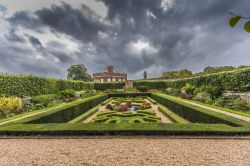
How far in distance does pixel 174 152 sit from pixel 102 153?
1747 mm

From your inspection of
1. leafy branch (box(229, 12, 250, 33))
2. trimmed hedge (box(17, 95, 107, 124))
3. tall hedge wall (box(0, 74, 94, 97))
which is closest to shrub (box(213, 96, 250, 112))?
trimmed hedge (box(17, 95, 107, 124))

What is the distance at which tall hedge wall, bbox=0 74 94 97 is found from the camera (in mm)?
14455

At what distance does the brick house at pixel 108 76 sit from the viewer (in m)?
59.7

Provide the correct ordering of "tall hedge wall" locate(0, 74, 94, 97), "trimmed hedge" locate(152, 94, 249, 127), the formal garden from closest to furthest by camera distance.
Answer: the formal garden → "trimmed hedge" locate(152, 94, 249, 127) → "tall hedge wall" locate(0, 74, 94, 97)

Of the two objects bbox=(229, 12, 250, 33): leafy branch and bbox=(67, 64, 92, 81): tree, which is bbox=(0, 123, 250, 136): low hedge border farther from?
bbox=(67, 64, 92, 81): tree

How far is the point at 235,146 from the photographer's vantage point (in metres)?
5.00

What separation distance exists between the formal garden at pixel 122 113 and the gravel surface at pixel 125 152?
1.59ft

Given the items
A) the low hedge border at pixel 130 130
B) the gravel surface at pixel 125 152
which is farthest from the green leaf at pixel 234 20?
the low hedge border at pixel 130 130

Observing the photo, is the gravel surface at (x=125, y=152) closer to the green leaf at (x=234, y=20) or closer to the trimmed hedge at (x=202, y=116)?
the trimmed hedge at (x=202, y=116)

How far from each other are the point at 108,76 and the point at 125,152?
182 feet

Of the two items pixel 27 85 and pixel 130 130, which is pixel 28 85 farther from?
pixel 130 130

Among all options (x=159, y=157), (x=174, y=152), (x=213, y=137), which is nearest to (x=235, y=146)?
(x=213, y=137)

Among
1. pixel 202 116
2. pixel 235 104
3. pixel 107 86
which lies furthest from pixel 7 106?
pixel 107 86

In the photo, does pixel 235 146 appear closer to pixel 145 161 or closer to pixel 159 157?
pixel 159 157
